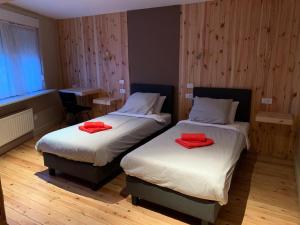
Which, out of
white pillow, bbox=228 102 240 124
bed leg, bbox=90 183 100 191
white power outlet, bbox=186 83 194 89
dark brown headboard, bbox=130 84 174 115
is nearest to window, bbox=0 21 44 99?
dark brown headboard, bbox=130 84 174 115

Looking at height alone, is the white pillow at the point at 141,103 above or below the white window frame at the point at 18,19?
below

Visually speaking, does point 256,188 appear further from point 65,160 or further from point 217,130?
point 65,160

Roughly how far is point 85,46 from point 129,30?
1.11 meters

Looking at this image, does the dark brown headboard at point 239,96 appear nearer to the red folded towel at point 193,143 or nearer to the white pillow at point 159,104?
the white pillow at point 159,104

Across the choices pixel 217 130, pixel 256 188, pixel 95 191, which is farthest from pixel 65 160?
pixel 256 188

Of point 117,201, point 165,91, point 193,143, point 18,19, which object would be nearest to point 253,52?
point 165,91

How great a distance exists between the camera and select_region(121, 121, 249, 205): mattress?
1984mm

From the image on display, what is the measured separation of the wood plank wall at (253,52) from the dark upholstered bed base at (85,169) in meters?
1.98

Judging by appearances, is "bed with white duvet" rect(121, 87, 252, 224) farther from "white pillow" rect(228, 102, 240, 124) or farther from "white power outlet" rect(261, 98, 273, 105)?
"white power outlet" rect(261, 98, 273, 105)

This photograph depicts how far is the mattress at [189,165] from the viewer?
1984 millimetres

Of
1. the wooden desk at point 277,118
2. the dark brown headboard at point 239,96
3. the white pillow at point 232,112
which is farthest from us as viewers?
the dark brown headboard at point 239,96

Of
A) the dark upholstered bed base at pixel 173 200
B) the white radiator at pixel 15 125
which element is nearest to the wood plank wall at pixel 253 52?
the dark upholstered bed base at pixel 173 200

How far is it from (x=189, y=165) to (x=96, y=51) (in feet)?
11.3

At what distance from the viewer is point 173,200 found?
2.20m
